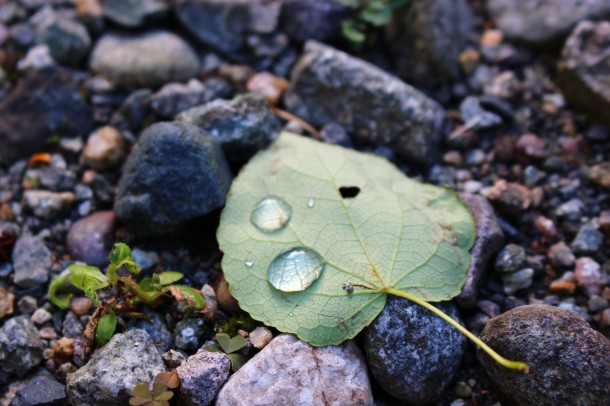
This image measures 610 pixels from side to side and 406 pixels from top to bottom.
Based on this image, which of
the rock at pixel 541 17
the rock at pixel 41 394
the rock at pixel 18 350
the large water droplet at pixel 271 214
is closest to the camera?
the rock at pixel 41 394

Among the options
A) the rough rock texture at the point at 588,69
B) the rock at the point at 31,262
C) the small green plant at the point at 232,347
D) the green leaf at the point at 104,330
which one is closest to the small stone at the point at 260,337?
the small green plant at the point at 232,347

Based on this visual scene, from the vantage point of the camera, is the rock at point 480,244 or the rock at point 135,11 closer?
the rock at point 480,244

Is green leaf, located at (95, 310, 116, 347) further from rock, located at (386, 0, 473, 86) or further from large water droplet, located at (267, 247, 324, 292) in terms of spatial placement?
rock, located at (386, 0, 473, 86)

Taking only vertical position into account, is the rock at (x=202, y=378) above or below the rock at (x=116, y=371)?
above

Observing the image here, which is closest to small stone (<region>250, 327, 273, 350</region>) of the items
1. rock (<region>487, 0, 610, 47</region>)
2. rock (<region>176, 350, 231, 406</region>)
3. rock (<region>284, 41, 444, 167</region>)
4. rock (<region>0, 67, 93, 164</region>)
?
rock (<region>176, 350, 231, 406</region>)

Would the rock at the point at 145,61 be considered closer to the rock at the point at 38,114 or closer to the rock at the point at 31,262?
the rock at the point at 38,114

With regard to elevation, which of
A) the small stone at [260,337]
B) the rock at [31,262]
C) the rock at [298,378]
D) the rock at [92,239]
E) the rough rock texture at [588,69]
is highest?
the rough rock texture at [588,69]
